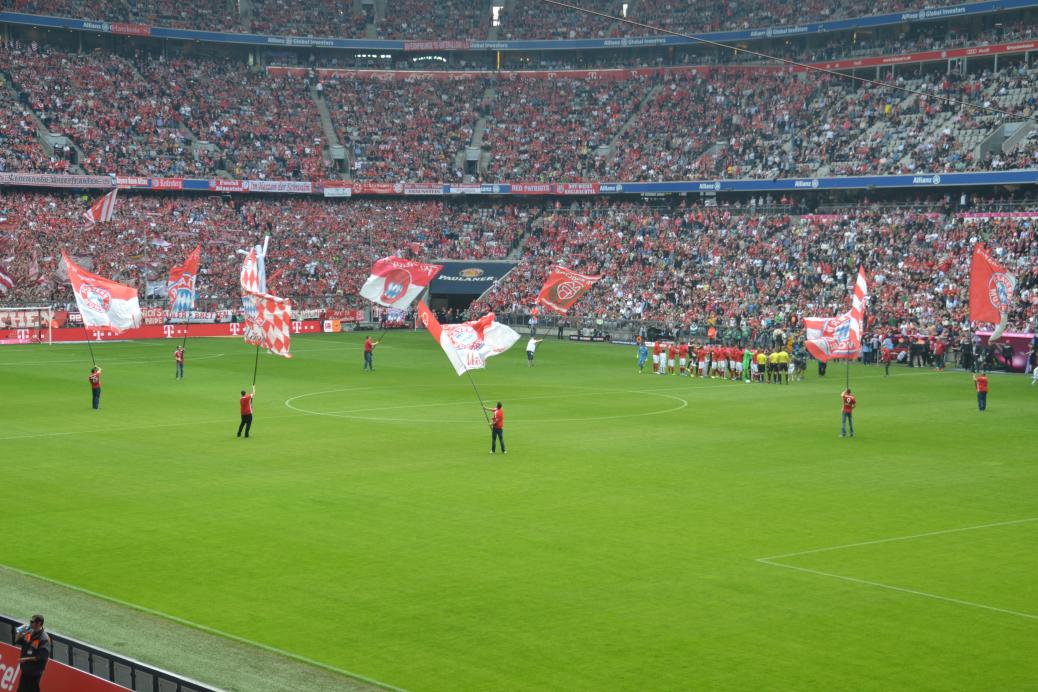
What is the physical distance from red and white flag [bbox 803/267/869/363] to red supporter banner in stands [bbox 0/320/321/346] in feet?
121

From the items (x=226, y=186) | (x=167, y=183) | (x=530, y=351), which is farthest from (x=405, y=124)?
(x=530, y=351)

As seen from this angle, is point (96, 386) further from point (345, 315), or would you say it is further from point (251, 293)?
point (345, 315)

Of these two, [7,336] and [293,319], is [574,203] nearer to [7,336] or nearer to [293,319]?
[293,319]

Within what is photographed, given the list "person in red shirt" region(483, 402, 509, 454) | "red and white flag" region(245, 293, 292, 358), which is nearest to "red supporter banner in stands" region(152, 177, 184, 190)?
"red and white flag" region(245, 293, 292, 358)

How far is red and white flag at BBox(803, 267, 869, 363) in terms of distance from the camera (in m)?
42.2

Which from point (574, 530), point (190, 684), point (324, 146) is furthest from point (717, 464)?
point (324, 146)

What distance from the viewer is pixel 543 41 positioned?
9556 centimetres

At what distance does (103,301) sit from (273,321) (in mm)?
10007

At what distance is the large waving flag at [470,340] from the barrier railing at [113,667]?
19.2 m

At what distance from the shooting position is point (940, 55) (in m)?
77.4

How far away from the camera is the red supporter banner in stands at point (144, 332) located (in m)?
66.1

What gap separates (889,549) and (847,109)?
6395 centimetres

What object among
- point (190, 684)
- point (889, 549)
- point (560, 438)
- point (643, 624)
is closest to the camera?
point (190, 684)

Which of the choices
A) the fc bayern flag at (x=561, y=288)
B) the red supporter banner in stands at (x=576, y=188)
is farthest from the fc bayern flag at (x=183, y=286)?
the red supporter banner in stands at (x=576, y=188)
